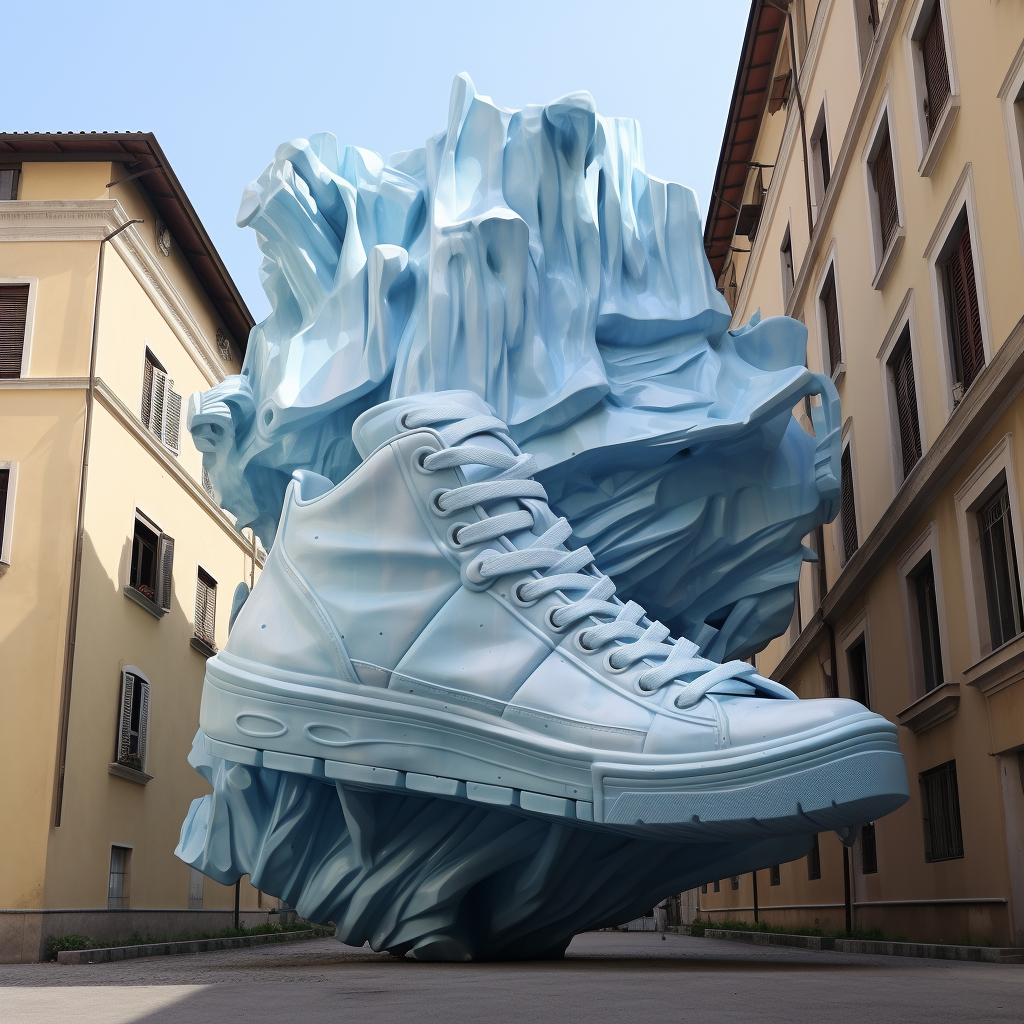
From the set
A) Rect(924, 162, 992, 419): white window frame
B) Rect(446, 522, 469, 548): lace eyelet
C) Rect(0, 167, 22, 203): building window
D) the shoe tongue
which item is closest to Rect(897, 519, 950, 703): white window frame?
Rect(924, 162, 992, 419): white window frame

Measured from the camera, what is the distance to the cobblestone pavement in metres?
3.23

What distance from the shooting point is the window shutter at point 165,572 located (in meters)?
19.3

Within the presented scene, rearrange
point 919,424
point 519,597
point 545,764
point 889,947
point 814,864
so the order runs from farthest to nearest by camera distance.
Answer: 1. point 814,864
2. point 919,424
3. point 889,947
4. point 519,597
5. point 545,764

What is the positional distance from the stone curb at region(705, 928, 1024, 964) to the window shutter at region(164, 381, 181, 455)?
11643 millimetres

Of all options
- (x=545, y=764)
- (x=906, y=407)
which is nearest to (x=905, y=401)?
(x=906, y=407)

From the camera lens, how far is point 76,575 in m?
15.9

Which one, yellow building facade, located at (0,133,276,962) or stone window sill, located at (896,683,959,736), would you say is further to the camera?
yellow building facade, located at (0,133,276,962)

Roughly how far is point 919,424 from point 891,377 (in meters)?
1.38

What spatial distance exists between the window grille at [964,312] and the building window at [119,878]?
1321 cm

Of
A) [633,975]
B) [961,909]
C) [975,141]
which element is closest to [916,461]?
[975,141]

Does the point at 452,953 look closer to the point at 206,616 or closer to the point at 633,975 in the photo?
the point at 633,975

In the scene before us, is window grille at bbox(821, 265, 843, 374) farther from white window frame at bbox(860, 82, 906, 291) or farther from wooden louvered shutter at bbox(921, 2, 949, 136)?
wooden louvered shutter at bbox(921, 2, 949, 136)

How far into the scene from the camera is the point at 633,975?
477cm

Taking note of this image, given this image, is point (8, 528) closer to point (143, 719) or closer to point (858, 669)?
point (143, 719)
